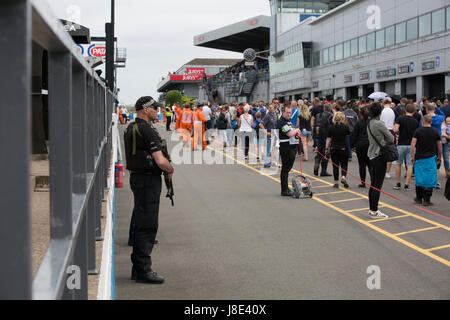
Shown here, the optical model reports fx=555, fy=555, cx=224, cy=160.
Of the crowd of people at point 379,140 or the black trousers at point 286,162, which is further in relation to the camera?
the black trousers at point 286,162

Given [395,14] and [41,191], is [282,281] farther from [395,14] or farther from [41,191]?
[395,14]

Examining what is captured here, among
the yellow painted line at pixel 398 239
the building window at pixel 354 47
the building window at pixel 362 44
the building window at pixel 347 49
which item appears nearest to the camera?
the yellow painted line at pixel 398 239

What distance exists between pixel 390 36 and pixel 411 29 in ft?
9.78

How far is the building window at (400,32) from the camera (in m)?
36.0

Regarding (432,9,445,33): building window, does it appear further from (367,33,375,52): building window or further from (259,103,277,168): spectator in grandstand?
(259,103,277,168): spectator in grandstand

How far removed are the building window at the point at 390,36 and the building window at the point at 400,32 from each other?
473 millimetres

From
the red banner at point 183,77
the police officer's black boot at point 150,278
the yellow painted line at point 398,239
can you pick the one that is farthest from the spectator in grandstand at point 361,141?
the red banner at point 183,77

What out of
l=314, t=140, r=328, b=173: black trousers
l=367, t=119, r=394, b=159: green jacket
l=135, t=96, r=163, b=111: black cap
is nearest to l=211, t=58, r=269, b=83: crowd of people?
l=314, t=140, r=328, b=173: black trousers

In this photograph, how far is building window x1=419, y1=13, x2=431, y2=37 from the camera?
32831mm

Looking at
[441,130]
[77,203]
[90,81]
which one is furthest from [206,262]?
[441,130]

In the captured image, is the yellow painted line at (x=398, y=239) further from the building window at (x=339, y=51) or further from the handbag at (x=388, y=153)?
the building window at (x=339, y=51)

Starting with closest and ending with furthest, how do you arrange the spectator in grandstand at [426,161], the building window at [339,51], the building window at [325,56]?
the spectator in grandstand at [426,161]
the building window at [339,51]
the building window at [325,56]

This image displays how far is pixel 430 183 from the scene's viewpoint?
1027cm
